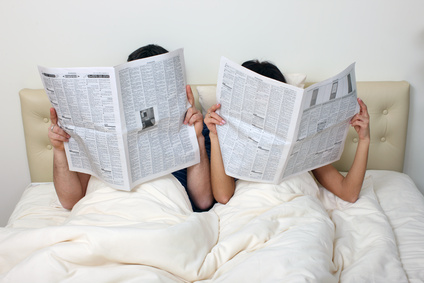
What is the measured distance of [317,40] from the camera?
1.68 metres

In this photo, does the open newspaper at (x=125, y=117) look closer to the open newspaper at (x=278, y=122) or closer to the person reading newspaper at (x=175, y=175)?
the person reading newspaper at (x=175, y=175)

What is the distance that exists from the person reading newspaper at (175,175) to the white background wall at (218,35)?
26 cm

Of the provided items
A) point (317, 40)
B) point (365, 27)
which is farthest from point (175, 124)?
point (365, 27)

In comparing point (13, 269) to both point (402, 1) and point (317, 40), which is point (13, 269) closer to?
point (317, 40)

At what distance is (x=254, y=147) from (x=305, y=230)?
30 centimetres

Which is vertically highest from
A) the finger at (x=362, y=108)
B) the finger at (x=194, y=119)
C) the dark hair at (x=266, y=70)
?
the dark hair at (x=266, y=70)

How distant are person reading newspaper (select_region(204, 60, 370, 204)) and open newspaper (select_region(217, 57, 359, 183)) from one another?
3 centimetres

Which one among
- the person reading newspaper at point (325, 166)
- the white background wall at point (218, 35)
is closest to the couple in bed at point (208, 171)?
the person reading newspaper at point (325, 166)

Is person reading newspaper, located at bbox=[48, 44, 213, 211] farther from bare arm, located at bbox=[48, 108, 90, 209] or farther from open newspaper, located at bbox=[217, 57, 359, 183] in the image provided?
open newspaper, located at bbox=[217, 57, 359, 183]

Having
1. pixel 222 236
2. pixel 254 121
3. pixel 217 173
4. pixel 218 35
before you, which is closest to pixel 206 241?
pixel 222 236

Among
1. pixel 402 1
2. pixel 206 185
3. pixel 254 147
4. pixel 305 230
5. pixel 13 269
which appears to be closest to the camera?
pixel 13 269

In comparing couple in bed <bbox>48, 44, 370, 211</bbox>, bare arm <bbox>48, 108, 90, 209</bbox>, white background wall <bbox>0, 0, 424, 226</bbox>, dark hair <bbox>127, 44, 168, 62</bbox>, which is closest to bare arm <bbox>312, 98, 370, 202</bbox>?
couple in bed <bbox>48, 44, 370, 211</bbox>

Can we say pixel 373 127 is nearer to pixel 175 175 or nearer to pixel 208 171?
pixel 208 171

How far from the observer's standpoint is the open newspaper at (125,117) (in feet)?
3.89
